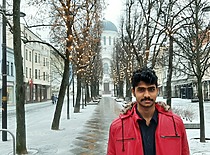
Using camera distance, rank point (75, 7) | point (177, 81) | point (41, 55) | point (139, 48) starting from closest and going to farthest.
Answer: point (75, 7) → point (139, 48) → point (41, 55) → point (177, 81)

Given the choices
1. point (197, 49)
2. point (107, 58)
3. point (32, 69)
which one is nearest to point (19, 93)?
point (197, 49)

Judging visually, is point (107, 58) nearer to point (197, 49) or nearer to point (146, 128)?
point (197, 49)

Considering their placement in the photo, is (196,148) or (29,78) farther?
(29,78)

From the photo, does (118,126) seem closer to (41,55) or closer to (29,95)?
(29,95)

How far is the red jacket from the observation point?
8.89 ft

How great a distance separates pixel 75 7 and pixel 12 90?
33.6 metres

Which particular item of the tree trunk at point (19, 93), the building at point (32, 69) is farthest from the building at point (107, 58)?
the tree trunk at point (19, 93)

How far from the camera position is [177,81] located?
235 ft

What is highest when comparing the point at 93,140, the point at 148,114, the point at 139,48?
the point at 139,48

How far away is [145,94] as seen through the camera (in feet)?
9.26

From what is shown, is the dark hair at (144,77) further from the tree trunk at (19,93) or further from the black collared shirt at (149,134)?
the tree trunk at (19,93)

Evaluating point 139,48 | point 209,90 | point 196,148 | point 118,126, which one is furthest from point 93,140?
→ point 209,90

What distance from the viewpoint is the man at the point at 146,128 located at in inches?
107

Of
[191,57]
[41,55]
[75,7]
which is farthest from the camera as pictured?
[41,55]
